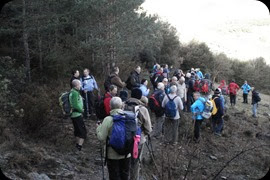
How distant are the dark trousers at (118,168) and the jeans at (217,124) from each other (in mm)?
7372

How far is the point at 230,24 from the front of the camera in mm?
68375

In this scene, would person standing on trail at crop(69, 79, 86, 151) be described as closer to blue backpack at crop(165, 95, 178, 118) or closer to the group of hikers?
the group of hikers

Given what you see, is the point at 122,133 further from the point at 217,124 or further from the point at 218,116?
the point at 217,124

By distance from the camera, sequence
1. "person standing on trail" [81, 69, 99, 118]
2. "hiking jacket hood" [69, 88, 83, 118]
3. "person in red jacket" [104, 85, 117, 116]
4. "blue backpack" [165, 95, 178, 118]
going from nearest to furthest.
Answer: "hiking jacket hood" [69, 88, 83, 118], "person in red jacket" [104, 85, 117, 116], "blue backpack" [165, 95, 178, 118], "person standing on trail" [81, 69, 99, 118]

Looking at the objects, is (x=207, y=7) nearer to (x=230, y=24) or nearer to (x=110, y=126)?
(x=230, y=24)

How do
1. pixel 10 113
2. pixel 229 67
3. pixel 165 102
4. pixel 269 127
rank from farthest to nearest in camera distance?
pixel 229 67 → pixel 269 127 → pixel 165 102 → pixel 10 113

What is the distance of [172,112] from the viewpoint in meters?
9.70

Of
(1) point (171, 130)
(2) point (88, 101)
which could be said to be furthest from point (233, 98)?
(2) point (88, 101)

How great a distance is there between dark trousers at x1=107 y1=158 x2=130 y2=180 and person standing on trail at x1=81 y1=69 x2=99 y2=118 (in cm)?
521

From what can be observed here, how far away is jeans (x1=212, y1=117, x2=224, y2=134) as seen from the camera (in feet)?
40.5

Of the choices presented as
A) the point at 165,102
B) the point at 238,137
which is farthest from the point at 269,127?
the point at 165,102

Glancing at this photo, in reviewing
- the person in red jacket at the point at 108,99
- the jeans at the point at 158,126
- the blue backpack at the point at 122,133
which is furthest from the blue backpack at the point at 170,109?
the blue backpack at the point at 122,133

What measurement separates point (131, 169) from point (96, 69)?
11.2m

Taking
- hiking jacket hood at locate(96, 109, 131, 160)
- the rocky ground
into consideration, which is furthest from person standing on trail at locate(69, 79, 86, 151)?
hiking jacket hood at locate(96, 109, 131, 160)
